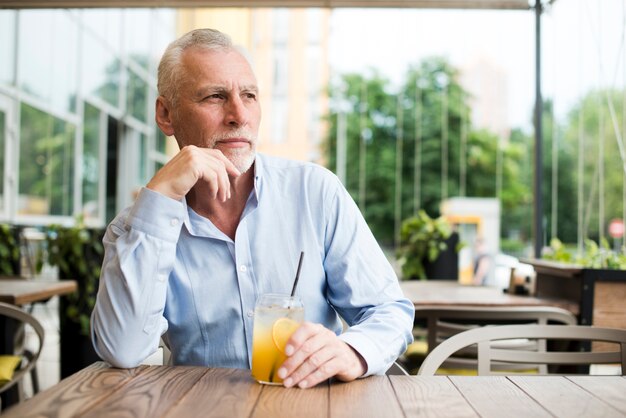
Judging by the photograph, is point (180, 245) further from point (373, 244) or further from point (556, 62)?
point (556, 62)

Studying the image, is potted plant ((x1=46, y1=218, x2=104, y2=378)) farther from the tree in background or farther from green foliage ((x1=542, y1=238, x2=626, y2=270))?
the tree in background

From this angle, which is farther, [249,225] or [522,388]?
[249,225]

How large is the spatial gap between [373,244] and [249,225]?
0.26 meters

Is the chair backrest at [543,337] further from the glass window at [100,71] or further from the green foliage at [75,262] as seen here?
the glass window at [100,71]

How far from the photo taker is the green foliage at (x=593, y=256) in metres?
3.04

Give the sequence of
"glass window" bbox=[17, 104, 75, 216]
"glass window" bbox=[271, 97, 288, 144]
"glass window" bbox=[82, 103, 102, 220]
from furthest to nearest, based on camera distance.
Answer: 1. "glass window" bbox=[271, 97, 288, 144]
2. "glass window" bbox=[82, 103, 102, 220]
3. "glass window" bbox=[17, 104, 75, 216]

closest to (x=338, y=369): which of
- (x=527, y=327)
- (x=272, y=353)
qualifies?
(x=272, y=353)

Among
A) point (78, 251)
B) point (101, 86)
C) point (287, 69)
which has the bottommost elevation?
point (78, 251)

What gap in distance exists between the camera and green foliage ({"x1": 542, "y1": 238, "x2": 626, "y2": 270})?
3.04 m

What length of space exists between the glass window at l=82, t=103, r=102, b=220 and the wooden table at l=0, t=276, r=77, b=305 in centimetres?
563

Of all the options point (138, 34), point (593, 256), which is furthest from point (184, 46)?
point (138, 34)

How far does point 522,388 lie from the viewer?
111 cm

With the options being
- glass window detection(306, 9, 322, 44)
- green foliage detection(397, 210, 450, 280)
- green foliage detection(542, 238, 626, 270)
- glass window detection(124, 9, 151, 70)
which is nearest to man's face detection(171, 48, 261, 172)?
green foliage detection(542, 238, 626, 270)

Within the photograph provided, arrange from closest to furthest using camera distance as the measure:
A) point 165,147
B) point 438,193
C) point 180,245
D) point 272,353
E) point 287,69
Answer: point 272,353 → point 180,245 → point 165,147 → point 287,69 → point 438,193
